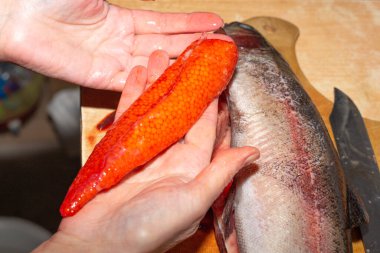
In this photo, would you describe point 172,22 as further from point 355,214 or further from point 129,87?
point 355,214

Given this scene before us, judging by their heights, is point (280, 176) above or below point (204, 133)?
below

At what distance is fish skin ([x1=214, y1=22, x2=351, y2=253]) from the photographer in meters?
1.56

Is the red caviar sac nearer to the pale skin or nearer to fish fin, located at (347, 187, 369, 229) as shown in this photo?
the pale skin

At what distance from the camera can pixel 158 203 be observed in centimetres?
131

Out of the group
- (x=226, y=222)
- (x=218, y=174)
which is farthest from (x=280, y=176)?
(x=218, y=174)

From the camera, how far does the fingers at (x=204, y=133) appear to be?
5.15 ft

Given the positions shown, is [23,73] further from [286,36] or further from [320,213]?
[320,213]

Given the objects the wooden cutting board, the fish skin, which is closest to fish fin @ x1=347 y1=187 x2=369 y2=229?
the fish skin

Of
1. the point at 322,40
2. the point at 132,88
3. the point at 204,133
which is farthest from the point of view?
the point at 322,40

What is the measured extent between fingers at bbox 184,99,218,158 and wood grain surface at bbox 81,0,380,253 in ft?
1.65

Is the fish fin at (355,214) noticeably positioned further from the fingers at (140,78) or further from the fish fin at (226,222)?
the fingers at (140,78)

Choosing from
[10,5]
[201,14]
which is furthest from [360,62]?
[10,5]

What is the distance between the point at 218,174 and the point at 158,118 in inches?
10.1

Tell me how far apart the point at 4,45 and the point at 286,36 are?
1247 millimetres
